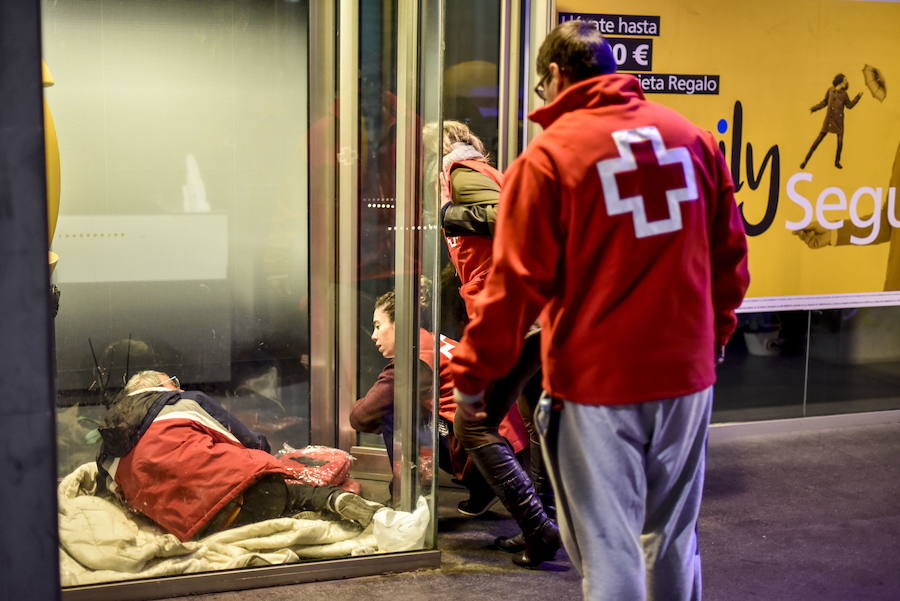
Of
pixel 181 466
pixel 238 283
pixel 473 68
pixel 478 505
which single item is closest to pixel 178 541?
pixel 181 466

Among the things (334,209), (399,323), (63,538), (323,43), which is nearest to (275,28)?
(323,43)

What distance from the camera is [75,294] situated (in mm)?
3201

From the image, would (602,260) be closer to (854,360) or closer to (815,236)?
(815,236)

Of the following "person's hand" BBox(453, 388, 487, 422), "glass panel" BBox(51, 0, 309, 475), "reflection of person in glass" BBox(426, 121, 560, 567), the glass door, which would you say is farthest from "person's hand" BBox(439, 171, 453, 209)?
"person's hand" BBox(453, 388, 487, 422)

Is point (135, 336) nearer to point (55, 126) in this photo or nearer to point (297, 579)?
point (55, 126)

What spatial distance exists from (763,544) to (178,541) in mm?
2039

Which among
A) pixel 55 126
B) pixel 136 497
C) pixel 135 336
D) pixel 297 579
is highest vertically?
pixel 55 126

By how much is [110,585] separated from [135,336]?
791 mm

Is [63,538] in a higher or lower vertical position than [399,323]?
lower

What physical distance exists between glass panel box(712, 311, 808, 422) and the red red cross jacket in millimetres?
3424

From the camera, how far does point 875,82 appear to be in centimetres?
524

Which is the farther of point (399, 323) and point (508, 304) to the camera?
point (399, 323)

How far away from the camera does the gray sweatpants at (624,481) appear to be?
85.8 inches

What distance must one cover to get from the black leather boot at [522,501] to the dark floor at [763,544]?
2.9 inches
